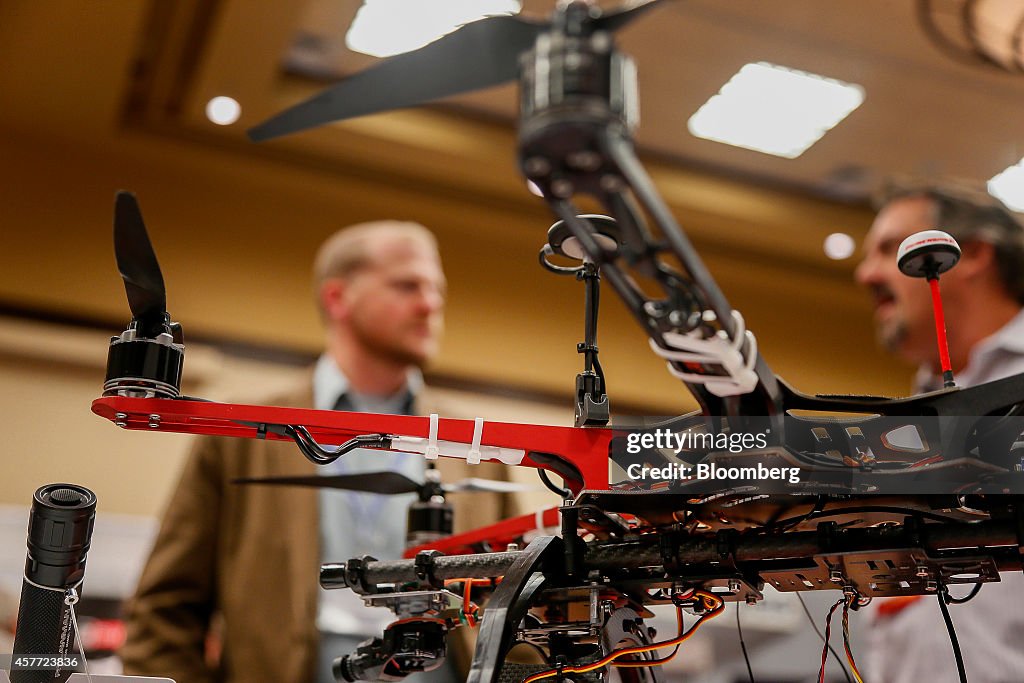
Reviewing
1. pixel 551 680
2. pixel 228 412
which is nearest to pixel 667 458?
pixel 551 680

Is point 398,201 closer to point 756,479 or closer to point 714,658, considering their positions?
point 714,658

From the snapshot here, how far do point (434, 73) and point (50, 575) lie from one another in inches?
21.6

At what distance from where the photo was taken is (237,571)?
1.70 metres

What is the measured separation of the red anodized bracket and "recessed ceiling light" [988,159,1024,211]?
2.93 m

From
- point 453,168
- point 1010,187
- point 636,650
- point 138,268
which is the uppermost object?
point 453,168

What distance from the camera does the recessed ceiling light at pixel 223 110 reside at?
3.11m

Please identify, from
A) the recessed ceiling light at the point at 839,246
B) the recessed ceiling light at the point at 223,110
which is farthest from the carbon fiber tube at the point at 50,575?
the recessed ceiling light at the point at 839,246

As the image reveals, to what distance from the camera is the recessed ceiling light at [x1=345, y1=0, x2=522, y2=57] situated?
255 cm

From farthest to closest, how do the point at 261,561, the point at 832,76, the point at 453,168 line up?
the point at 453,168 → the point at 832,76 → the point at 261,561

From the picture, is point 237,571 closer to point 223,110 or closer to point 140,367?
point 140,367

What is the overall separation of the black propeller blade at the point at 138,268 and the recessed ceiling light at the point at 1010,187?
10.1 ft

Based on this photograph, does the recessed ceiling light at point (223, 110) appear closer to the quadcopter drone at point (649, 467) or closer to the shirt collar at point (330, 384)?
the shirt collar at point (330, 384)

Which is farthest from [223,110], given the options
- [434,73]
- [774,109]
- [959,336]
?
[434,73]

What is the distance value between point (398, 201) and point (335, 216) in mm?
224
